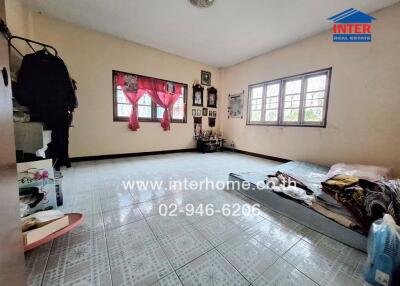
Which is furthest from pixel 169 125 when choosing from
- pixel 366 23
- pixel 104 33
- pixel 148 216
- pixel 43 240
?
pixel 366 23

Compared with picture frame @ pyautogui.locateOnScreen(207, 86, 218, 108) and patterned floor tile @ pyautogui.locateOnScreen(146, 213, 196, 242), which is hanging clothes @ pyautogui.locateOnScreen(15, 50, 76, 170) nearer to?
patterned floor tile @ pyautogui.locateOnScreen(146, 213, 196, 242)

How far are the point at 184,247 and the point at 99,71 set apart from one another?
3.72 meters

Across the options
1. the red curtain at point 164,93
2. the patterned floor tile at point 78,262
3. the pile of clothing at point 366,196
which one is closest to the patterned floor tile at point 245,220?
the pile of clothing at point 366,196

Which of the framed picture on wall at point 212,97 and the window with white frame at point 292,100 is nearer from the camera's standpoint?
the window with white frame at point 292,100

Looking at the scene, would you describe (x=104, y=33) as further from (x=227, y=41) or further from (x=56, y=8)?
(x=227, y=41)

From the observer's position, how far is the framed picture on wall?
5.10 meters

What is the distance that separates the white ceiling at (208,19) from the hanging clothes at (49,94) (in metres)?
1.42

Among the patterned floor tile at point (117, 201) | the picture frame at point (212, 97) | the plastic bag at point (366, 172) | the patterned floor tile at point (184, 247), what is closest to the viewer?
the patterned floor tile at point (184, 247)

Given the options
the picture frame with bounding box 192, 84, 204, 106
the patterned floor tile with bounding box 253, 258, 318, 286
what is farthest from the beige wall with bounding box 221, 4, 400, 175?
the patterned floor tile with bounding box 253, 258, 318, 286

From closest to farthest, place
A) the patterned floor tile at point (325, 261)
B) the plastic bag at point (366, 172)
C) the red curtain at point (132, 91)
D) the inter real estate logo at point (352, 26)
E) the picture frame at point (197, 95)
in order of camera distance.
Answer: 1. the patterned floor tile at point (325, 261)
2. the plastic bag at point (366, 172)
3. the inter real estate logo at point (352, 26)
4. the red curtain at point (132, 91)
5. the picture frame at point (197, 95)

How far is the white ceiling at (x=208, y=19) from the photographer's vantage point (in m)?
2.42

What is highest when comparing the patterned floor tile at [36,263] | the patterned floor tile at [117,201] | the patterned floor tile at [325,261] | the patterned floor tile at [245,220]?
the patterned floor tile at [117,201]

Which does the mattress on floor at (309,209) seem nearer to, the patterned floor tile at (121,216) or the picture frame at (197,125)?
the patterned floor tile at (121,216)

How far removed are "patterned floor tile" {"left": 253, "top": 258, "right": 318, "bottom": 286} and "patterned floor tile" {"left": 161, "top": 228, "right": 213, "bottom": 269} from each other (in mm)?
376
